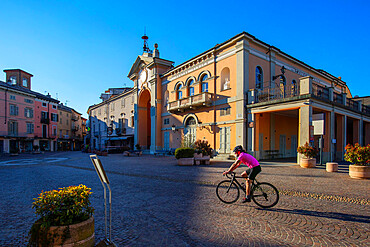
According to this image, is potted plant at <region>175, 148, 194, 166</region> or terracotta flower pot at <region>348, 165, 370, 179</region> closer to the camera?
terracotta flower pot at <region>348, 165, 370, 179</region>

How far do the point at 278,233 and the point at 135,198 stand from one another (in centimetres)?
391

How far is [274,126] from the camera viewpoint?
1883 cm

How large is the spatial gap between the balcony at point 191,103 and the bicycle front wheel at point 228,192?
14269 mm

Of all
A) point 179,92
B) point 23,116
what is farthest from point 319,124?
point 23,116

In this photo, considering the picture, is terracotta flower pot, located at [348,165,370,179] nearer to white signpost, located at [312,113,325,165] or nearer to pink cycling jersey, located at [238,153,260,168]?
white signpost, located at [312,113,325,165]

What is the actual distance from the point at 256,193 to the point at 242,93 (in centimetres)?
1262

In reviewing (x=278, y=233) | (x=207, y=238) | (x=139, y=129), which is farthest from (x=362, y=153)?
(x=139, y=129)

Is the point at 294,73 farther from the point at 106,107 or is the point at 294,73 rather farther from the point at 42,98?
the point at 42,98

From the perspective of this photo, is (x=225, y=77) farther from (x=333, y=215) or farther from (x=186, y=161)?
(x=333, y=215)

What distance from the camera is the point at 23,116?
39.7 meters

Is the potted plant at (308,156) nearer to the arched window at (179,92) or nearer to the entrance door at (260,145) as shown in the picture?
the entrance door at (260,145)

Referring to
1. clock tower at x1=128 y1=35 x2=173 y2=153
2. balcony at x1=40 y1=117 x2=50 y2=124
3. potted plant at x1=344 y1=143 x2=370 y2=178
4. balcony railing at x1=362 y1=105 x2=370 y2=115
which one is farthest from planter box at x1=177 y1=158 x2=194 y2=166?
balcony at x1=40 y1=117 x2=50 y2=124

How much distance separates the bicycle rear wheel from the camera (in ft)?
17.1

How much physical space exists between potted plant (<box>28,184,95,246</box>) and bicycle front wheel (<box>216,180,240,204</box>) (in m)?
3.57
